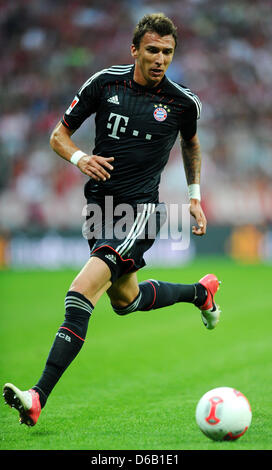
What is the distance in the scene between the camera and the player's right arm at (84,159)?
15.4 feet

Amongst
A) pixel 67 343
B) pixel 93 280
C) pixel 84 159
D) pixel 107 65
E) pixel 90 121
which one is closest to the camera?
pixel 67 343

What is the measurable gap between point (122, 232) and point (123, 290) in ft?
1.78

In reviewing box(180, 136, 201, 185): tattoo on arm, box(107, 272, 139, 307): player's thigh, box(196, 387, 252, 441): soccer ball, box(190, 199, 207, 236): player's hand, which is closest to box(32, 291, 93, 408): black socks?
box(107, 272, 139, 307): player's thigh

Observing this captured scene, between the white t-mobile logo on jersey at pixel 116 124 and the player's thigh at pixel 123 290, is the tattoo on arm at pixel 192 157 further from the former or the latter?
the player's thigh at pixel 123 290

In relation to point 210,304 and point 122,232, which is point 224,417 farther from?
point 210,304

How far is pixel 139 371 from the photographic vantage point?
7.05 metres

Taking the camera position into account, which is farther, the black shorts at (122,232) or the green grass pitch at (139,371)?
the black shorts at (122,232)

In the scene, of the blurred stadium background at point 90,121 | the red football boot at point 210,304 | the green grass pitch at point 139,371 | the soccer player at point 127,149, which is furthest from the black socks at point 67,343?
the blurred stadium background at point 90,121

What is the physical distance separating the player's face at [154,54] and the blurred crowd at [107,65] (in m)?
19.3

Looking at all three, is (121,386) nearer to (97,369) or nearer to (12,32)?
Answer: (97,369)

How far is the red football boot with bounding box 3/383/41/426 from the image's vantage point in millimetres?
4082

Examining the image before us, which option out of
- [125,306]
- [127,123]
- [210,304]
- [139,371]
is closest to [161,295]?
[125,306]

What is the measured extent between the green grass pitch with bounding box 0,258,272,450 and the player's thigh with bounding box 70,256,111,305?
32.9 inches

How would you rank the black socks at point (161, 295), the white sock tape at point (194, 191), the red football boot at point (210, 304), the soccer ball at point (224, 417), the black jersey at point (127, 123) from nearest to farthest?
the soccer ball at point (224, 417), the black jersey at point (127, 123), the black socks at point (161, 295), the white sock tape at point (194, 191), the red football boot at point (210, 304)
